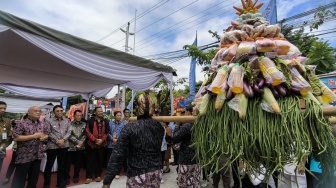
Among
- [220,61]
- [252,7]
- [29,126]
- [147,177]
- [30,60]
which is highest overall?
[30,60]

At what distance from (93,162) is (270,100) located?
4.71m

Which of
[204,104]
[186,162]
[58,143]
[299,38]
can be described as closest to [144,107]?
[204,104]

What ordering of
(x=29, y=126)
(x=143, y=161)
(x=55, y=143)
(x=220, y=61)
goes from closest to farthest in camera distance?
(x=220, y=61) → (x=143, y=161) → (x=29, y=126) → (x=55, y=143)

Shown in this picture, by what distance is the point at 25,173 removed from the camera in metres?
3.66

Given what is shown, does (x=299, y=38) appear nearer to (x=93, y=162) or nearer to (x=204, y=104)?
(x=93, y=162)

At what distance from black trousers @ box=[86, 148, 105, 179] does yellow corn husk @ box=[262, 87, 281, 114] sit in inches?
179

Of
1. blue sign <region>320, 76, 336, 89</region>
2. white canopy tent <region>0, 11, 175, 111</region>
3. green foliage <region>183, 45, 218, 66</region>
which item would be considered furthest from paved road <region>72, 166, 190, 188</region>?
green foliage <region>183, 45, 218, 66</region>

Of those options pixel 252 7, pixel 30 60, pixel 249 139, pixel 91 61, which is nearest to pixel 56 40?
pixel 91 61

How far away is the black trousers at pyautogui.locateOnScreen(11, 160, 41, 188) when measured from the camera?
11.9 ft

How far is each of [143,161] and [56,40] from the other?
206cm

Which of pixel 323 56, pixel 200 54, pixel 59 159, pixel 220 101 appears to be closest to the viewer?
pixel 220 101

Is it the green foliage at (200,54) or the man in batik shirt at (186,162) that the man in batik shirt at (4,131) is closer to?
the man in batik shirt at (186,162)

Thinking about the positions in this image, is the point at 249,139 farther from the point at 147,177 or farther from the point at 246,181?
the point at 246,181

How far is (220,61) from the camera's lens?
4.36 feet
